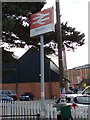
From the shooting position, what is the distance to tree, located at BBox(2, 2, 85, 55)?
562 inches

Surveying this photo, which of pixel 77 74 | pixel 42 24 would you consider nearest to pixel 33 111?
pixel 42 24

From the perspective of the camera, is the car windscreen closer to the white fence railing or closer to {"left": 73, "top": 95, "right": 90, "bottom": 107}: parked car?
{"left": 73, "top": 95, "right": 90, "bottom": 107}: parked car

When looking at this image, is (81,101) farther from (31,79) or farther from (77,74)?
(77,74)

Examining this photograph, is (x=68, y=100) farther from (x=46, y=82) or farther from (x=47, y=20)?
(x=46, y=82)

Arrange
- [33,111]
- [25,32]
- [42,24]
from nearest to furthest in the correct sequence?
[42,24], [33,111], [25,32]

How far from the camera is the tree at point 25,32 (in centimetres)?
1427

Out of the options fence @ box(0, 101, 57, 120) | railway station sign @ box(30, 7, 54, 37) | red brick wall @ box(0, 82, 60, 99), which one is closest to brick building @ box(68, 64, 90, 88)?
red brick wall @ box(0, 82, 60, 99)

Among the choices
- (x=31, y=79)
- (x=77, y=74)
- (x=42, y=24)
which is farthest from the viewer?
(x=77, y=74)

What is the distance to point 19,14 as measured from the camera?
567 inches

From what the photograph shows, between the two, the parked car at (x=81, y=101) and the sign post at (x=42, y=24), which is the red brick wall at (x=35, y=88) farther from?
the sign post at (x=42, y=24)

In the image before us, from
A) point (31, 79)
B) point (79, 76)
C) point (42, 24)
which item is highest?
point (42, 24)

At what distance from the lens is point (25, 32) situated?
15.8 meters

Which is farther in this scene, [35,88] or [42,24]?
[35,88]

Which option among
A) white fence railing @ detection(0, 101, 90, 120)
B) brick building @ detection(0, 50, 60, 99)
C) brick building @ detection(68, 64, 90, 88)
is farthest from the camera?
brick building @ detection(68, 64, 90, 88)
